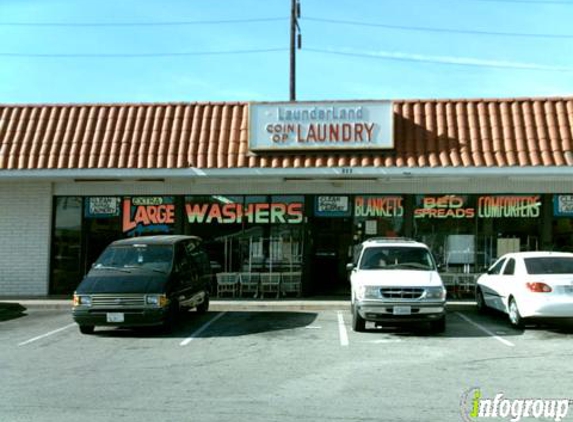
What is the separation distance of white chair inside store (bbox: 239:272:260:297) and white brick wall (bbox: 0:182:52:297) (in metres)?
5.50

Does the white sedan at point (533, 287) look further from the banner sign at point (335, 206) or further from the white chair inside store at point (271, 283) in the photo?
the white chair inside store at point (271, 283)

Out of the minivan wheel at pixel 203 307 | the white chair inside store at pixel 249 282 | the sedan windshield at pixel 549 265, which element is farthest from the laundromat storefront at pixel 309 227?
the sedan windshield at pixel 549 265

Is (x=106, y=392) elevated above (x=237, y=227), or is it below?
below

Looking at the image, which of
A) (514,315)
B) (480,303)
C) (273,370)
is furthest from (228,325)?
(480,303)

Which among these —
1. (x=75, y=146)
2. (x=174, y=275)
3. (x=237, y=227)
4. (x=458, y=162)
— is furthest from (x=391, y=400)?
(x=75, y=146)

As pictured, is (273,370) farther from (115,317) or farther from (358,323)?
(115,317)

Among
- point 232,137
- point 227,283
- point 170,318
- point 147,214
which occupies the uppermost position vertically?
point 232,137

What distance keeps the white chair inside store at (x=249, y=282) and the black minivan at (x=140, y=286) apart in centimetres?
365

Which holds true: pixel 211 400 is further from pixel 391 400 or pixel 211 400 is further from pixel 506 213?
pixel 506 213

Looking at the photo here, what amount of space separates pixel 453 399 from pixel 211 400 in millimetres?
→ 2708

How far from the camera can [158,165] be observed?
55.0ft

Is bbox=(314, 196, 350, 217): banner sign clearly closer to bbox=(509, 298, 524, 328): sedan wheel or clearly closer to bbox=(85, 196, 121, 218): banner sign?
bbox=(85, 196, 121, 218): banner sign

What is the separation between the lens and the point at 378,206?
1755cm

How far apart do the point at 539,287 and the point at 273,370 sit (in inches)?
225
